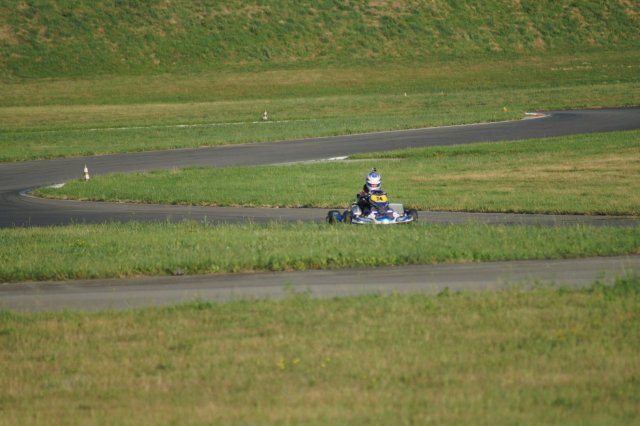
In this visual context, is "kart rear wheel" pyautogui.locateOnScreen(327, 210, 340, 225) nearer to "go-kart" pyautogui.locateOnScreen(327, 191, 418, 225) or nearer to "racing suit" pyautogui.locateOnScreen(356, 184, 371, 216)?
"go-kart" pyautogui.locateOnScreen(327, 191, 418, 225)

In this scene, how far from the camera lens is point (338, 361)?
12.4 metres

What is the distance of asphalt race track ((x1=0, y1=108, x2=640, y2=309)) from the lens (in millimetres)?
17562

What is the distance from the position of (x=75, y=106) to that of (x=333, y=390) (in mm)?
76358

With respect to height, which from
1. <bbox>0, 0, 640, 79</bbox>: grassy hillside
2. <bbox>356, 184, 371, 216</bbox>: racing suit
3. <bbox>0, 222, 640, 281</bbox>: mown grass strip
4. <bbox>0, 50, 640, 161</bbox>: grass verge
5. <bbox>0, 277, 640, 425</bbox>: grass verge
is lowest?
<bbox>0, 277, 640, 425</bbox>: grass verge

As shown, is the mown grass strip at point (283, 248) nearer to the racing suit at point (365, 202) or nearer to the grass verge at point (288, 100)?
the racing suit at point (365, 202)

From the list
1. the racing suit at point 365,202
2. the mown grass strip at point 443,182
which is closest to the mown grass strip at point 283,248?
the racing suit at point 365,202

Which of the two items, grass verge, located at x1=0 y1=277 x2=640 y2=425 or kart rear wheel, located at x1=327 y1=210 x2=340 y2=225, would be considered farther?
kart rear wheel, located at x1=327 y1=210 x2=340 y2=225

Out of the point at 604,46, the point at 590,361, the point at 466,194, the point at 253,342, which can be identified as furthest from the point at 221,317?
the point at 604,46

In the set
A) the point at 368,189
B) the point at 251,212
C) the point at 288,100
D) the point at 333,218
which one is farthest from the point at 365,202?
the point at 288,100

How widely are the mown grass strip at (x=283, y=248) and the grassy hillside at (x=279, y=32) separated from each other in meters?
84.7

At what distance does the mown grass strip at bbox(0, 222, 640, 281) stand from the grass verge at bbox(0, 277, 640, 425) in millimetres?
3742

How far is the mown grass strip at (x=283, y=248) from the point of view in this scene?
19750 mm

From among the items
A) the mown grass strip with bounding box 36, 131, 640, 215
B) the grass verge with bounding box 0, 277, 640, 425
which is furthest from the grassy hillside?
the grass verge with bounding box 0, 277, 640, 425

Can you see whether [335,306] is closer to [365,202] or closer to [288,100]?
[365,202]
